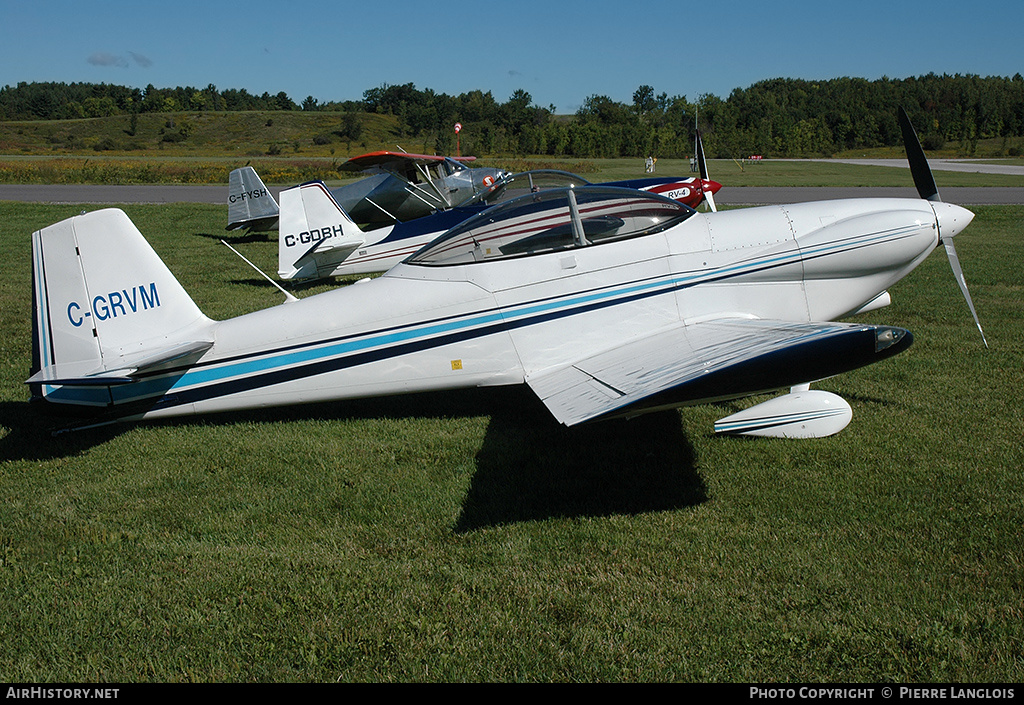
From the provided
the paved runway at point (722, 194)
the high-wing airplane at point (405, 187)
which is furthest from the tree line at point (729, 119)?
the high-wing airplane at point (405, 187)

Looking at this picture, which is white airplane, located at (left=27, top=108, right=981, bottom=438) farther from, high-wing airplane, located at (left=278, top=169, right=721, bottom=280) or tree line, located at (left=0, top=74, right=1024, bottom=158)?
tree line, located at (left=0, top=74, right=1024, bottom=158)

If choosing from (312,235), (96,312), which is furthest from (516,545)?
(312,235)

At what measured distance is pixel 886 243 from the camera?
18.2 ft

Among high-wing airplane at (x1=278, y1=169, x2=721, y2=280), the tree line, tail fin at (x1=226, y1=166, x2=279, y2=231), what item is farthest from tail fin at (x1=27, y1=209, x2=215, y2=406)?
the tree line

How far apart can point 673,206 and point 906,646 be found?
3.50 m

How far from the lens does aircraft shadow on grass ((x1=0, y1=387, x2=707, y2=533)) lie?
4.36 metres

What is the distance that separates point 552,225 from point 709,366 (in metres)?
1.83

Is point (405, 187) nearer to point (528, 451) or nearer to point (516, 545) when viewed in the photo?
point (528, 451)

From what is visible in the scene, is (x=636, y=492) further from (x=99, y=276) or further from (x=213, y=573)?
(x=99, y=276)

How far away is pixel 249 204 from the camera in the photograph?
1673 centimetres

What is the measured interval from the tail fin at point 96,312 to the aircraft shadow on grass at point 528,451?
0.72 m

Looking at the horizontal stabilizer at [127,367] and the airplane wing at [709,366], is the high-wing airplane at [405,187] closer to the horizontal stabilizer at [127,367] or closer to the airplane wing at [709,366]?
the horizontal stabilizer at [127,367]

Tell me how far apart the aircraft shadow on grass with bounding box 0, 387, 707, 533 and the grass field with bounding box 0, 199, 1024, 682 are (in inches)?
1.0

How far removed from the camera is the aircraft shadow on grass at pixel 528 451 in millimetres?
4363
